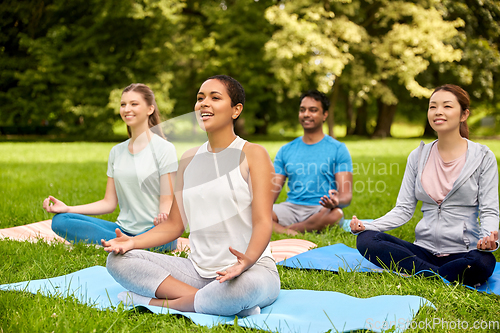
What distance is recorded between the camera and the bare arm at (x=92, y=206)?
368 cm

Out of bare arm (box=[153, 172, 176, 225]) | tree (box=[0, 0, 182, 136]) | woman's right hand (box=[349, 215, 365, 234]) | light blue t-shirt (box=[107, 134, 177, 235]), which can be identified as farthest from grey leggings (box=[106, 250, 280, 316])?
tree (box=[0, 0, 182, 136])

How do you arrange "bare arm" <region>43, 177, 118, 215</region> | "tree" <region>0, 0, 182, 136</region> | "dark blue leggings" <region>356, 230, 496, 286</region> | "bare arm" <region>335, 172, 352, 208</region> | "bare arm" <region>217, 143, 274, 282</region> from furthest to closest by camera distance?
"tree" <region>0, 0, 182, 136</region>
"bare arm" <region>335, 172, 352, 208</region>
"bare arm" <region>43, 177, 118, 215</region>
"dark blue leggings" <region>356, 230, 496, 286</region>
"bare arm" <region>217, 143, 274, 282</region>

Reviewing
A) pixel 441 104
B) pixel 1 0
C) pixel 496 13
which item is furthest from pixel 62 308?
pixel 496 13

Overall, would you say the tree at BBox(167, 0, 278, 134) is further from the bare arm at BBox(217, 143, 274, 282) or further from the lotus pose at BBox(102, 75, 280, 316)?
the bare arm at BBox(217, 143, 274, 282)

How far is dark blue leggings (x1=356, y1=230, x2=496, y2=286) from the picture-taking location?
115 inches

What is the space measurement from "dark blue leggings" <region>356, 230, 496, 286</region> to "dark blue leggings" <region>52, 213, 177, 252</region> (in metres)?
1.79

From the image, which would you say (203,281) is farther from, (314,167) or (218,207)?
(314,167)

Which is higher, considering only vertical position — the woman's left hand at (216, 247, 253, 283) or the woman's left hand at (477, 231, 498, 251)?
the woman's left hand at (216, 247, 253, 283)

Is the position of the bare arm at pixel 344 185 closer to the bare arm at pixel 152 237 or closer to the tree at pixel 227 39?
the bare arm at pixel 152 237

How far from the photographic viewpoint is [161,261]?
269 centimetres

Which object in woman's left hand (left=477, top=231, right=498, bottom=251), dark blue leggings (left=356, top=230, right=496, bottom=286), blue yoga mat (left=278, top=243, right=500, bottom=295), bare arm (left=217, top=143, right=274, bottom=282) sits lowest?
blue yoga mat (left=278, top=243, right=500, bottom=295)

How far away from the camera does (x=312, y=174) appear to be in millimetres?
4945

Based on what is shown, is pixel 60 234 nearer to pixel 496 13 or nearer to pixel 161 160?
pixel 161 160

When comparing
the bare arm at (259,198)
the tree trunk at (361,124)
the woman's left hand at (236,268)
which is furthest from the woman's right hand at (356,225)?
the tree trunk at (361,124)
